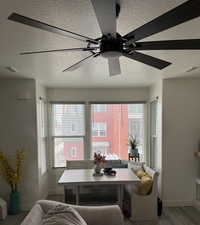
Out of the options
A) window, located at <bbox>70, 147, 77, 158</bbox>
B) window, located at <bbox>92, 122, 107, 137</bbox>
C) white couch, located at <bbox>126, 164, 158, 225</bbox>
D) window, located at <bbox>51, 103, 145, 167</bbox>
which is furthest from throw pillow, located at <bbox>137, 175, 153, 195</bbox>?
window, located at <bbox>70, 147, 77, 158</bbox>

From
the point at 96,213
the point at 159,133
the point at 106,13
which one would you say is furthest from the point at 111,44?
the point at 159,133

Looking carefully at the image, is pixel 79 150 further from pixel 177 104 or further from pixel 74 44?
pixel 74 44

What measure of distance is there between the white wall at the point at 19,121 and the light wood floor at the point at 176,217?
385mm

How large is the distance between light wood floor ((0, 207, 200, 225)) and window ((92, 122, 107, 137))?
208cm

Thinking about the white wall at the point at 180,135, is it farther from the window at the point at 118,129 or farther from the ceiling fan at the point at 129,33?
the ceiling fan at the point at 129,33

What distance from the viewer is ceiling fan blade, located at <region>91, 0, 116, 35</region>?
92 cm

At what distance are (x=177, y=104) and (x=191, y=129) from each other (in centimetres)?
55

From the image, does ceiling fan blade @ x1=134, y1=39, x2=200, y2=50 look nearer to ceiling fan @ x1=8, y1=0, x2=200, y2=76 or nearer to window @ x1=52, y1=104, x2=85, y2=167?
ceiling fan @ x1=8, y1=0, x2=200, y2=76

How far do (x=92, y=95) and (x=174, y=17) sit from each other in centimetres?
370

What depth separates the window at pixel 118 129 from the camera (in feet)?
15.5

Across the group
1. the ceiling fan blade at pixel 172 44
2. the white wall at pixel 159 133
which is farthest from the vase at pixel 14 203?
the ceiling fan blade at pixel 172 44

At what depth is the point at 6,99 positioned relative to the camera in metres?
3.55

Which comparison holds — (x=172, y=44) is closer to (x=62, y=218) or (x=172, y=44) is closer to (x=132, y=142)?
(x=62, y=218)

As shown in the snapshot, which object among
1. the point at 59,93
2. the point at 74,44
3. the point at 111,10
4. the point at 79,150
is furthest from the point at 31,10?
the point at 79,150
